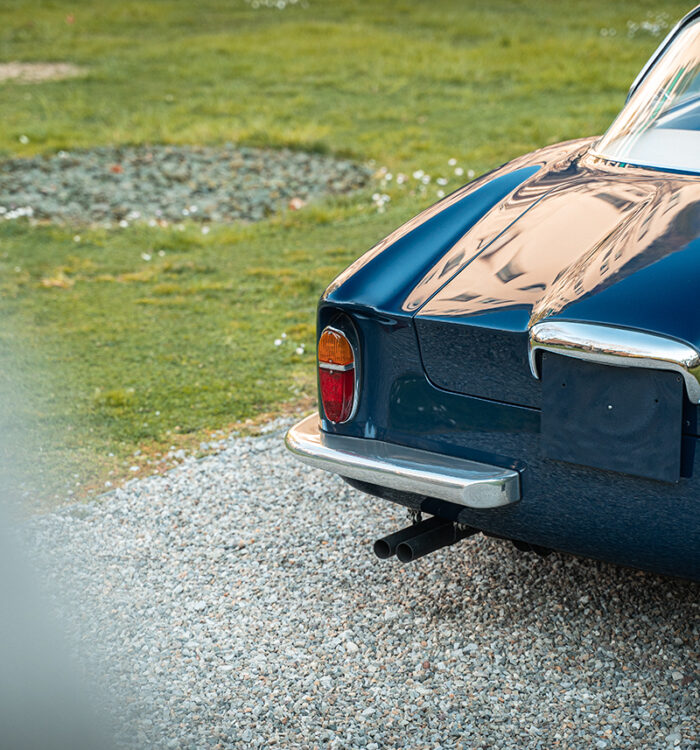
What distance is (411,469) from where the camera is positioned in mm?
2357

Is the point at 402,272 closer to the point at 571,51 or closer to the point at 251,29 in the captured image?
the point at 571,51

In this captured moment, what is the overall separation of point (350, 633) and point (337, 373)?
2.60ft

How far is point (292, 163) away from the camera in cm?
939

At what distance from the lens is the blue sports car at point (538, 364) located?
2014 mm

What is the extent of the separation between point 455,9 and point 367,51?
4811 millimetres

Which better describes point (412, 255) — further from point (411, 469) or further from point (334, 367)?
point (411, 469)

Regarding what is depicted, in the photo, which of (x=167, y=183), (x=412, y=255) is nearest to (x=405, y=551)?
(x=412, y=255)

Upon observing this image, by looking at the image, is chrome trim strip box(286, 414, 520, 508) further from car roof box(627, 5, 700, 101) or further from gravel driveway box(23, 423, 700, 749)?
car roof box(627, 5, 700, 101)

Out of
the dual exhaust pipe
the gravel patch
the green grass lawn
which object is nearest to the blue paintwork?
the dual exhaust pipe

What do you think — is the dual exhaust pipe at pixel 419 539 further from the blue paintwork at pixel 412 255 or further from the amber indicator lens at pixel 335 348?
the blue paintwork at pixel 412 255

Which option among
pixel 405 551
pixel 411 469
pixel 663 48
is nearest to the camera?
pixel 411 469

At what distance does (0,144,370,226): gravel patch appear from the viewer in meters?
8.07

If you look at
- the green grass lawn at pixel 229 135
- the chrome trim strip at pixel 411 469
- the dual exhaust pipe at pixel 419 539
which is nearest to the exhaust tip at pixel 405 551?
the dual exhaust pipe at pixel 419 539

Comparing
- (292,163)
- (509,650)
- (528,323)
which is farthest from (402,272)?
(292,163)
